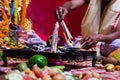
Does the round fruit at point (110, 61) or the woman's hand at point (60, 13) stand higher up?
the woman's hand at point (60, 13)

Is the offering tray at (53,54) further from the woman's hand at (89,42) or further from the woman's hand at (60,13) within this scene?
the woman's hand at (60,13)

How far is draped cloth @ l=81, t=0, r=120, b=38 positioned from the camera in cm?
275

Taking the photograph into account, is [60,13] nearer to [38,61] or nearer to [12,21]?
[12,21]

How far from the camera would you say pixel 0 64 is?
197 cm

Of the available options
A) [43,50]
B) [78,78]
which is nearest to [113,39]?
[43,50]

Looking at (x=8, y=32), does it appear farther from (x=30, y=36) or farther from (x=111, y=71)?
(x=111, y=71)

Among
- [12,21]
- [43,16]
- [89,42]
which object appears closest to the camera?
[89,42]

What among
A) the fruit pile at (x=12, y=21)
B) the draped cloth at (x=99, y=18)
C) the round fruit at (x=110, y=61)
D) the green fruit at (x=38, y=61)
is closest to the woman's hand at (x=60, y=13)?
the fruit pile at (x=12, y=21)

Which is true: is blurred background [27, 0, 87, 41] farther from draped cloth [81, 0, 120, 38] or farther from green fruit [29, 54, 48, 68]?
green fruit [29, 54, 48, 68]

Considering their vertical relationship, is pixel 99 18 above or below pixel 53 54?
above

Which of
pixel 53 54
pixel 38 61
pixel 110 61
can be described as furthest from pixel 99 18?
pixel 38 61

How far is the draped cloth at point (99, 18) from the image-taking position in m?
2.75

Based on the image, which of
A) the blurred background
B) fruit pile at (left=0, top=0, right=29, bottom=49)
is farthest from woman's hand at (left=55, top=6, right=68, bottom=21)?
the blurred background

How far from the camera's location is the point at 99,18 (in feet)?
9.39
